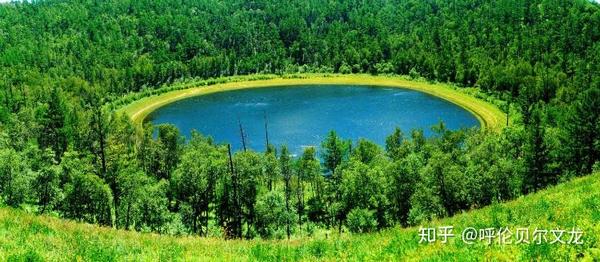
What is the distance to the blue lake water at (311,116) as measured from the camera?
146250mm

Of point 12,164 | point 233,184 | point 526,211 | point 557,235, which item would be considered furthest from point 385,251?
point 12,164

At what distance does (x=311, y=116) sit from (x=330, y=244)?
149615 millimetres

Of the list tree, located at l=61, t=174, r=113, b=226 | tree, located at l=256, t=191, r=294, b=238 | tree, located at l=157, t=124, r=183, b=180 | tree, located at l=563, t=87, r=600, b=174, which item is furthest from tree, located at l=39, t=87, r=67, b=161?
tree, located at l=563, t=87, r=600, b=174

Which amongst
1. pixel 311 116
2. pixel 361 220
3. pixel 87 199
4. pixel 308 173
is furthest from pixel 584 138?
pixel 311 116

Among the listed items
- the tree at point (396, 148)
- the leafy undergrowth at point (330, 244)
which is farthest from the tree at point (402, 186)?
the leafy undergrowth at point (330, 244)

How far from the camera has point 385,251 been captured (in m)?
17.8

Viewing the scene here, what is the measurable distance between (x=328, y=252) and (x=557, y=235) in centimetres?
730

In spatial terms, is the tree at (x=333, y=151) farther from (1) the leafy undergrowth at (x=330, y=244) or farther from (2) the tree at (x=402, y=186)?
(1) the leafy undergrowth at (x=330, y=244)

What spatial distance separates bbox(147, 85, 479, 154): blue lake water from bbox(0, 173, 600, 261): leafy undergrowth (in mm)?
106947

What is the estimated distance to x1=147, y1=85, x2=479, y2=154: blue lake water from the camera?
146250mm

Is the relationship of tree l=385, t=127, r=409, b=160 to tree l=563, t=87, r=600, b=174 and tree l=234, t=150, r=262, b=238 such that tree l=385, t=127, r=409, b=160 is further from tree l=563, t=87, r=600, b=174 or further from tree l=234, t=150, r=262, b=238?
tree l=563, t=87, r=600, b=174

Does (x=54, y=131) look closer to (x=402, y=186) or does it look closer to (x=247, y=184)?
(x=247, y=184)

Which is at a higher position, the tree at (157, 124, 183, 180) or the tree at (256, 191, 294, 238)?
the tree at (157, 124, 183, 180)

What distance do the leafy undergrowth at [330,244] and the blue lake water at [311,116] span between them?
4211 inches
